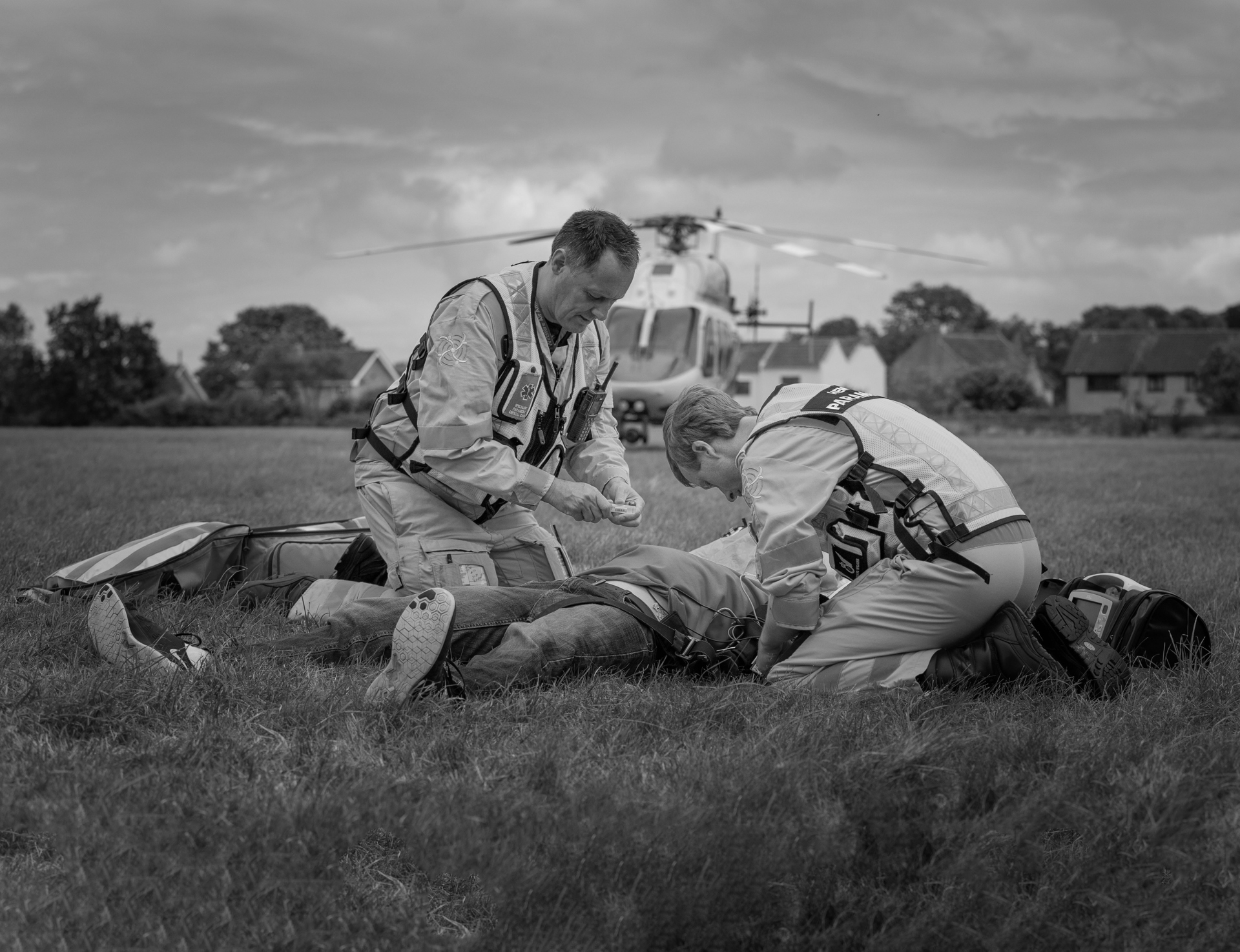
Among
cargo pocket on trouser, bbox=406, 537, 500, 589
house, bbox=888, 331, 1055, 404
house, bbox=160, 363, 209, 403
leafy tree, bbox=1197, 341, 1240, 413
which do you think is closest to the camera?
cargo pocket on trouser, bbox=406, 537, 500, 589

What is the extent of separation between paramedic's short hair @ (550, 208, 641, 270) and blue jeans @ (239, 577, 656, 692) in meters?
1.22

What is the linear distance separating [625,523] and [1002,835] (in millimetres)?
2387

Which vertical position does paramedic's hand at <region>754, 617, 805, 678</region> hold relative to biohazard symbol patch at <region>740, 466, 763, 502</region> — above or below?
below

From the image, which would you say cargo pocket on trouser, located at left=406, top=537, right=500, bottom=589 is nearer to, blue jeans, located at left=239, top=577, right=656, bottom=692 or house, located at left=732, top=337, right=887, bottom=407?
blue jeans, located at left=239, top=577, right=656, bottom=692

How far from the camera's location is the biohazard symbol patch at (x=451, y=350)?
471cm

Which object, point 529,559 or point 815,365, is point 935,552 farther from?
point 815,365

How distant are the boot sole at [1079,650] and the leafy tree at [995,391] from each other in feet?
193

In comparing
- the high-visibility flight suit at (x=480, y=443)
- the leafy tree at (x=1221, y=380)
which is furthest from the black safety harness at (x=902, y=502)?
the leafy tree at (x=1221, y=380)

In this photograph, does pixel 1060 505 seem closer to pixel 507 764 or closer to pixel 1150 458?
pixel 507 764

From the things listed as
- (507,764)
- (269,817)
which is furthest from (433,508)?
(269,817)

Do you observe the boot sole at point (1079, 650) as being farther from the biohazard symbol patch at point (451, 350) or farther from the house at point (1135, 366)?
the house at point (1135, 366)

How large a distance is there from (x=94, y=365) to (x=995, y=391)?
1801 inches

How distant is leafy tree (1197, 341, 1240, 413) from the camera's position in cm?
4884

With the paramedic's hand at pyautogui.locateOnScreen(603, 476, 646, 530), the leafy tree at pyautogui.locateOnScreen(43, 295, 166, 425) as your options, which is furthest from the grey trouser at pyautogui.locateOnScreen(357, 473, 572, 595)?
the leafy tree at pyautogui.locateOnScreen(43, 295, 166, 425)
